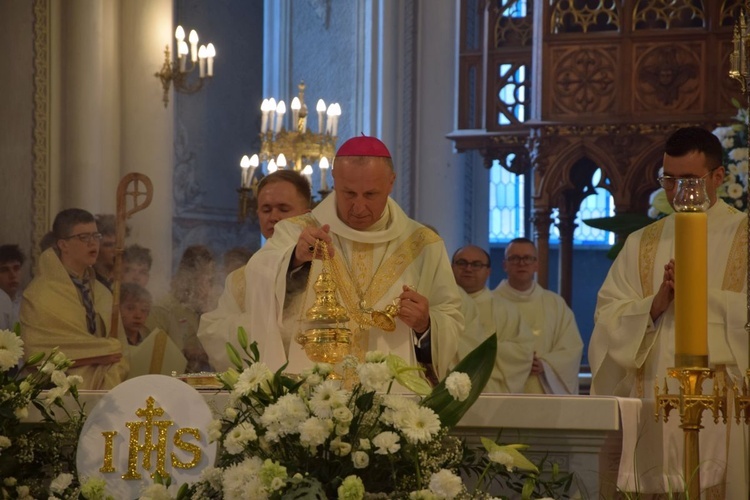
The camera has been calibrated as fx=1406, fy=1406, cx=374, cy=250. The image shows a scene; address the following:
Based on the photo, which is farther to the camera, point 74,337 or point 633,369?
point 74,337

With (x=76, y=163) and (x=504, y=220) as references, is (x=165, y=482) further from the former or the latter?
(x=504, y=220)

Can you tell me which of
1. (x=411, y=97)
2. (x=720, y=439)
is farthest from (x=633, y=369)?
(x=411, y=97)

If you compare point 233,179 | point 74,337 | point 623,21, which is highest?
point 623,21

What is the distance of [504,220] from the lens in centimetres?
1686

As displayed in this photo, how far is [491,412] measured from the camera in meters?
3.32

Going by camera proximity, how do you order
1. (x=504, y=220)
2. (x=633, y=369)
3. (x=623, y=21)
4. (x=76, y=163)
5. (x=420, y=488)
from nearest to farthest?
1. (x=420, y=488)
2. (x=633, y=369)
3. (x=623, y=21)
4. (x=76, y=163)
5. (x=504, y=220)

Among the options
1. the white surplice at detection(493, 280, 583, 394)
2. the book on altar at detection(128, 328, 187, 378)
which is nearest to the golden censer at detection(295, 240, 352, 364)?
the book on altar at detection(128, 328, 187, 378)

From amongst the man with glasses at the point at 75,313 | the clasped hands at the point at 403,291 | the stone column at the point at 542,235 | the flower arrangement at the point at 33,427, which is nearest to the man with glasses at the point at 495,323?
the stone column at the point at 542,235

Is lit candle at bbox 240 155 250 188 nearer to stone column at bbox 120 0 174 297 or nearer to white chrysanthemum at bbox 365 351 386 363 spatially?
stone column at bbox 120 0 174 297

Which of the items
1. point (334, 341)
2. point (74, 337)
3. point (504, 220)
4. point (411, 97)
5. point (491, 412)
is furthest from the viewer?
point (504, 220)

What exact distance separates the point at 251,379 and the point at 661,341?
6.01ft

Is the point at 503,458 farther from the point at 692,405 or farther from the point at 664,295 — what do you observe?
the point at 664,295

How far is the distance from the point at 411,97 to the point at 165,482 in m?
9.50

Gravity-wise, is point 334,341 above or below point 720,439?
above
